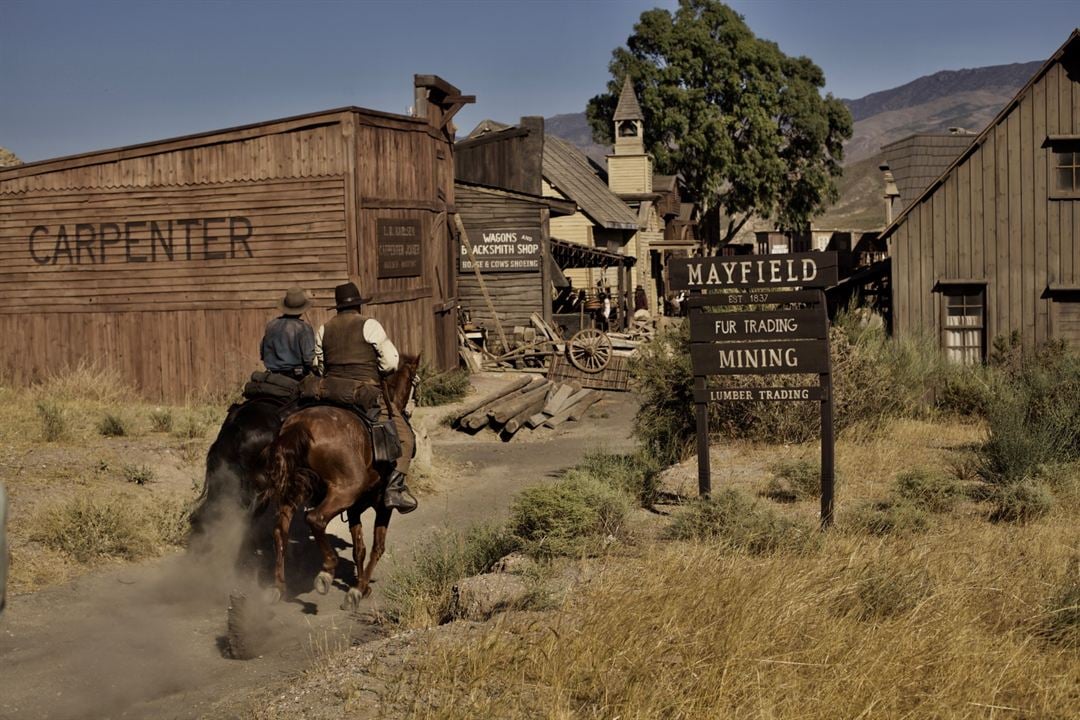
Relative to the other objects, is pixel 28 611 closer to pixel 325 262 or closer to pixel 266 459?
pixel 266 459

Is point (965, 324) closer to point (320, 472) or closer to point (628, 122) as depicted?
point (320, 472)

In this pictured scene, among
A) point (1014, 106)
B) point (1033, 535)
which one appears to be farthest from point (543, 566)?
point (1014, 106)

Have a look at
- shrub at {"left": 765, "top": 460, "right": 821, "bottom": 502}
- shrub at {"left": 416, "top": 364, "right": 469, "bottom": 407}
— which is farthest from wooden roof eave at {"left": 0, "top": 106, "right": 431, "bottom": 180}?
shrub at {"left": 765, "top": 460, "right": 821, "bottom": 502}

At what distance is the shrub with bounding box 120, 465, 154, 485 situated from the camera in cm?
1379

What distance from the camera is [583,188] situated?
156ft

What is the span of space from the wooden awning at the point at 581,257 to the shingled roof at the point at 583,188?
1714mm

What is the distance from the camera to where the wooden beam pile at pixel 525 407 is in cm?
2250

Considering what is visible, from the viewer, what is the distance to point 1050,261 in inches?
898

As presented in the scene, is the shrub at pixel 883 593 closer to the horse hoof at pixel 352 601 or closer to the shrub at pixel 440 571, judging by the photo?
the shrub at pixel 440 571

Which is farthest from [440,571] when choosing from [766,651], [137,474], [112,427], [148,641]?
[112,427]

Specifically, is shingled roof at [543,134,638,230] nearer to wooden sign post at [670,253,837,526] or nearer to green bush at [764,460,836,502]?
green bush at [764,460,836,502]

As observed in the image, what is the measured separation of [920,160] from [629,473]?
64.6ft

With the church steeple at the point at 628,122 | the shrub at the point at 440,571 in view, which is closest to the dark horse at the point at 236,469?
the shrub at the point at 440,571

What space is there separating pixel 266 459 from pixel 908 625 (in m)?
5.97
